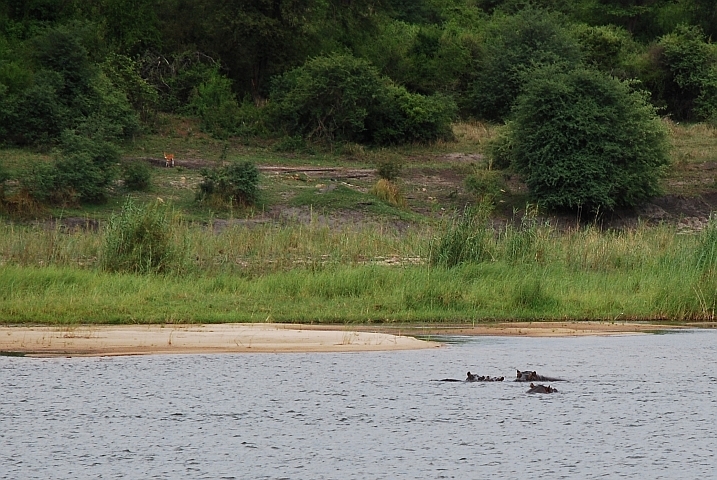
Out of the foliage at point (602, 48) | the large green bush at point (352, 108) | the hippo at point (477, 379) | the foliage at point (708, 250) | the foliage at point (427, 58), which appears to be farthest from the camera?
the foliage at point (602, 48)

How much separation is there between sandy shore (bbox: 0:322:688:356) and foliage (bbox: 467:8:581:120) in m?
32.3

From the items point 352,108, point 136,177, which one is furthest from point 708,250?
point 352,108

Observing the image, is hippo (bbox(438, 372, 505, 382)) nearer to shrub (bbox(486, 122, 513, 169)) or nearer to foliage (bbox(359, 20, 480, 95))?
shrub (bbox(486, 122, 513, 169))

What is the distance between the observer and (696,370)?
13984mm

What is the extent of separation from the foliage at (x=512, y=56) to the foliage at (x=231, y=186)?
1777 cm

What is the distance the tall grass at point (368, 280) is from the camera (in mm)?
17781

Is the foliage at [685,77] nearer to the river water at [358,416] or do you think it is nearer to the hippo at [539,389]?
the river water at [358,416]

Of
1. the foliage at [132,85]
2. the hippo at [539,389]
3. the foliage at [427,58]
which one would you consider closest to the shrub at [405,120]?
the foliage at [427,58]

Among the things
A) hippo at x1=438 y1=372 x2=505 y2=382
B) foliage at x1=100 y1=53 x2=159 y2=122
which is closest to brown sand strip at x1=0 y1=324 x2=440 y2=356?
hippo at x1=438 y1=372 x2=505 y2=382

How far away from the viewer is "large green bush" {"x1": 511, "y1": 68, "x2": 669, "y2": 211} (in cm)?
3516

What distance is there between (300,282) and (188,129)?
25.6m

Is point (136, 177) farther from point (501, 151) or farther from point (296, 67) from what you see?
point (296, 67)

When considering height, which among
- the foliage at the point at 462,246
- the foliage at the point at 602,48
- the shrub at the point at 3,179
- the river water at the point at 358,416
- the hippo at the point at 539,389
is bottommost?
the river water at the point at 358,416

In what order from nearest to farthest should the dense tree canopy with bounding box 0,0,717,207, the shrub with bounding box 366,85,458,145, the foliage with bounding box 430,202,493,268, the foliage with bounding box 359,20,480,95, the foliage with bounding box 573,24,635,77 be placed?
the foliage with bounding box 430,202,493,268
the dense tree canopy with bounding box 0,0,717,207
the shrub with bounding box 366,85,458,145
the foliage with bounding box 359,20,480,95
the foliage with bounding box 573,24,635,77
